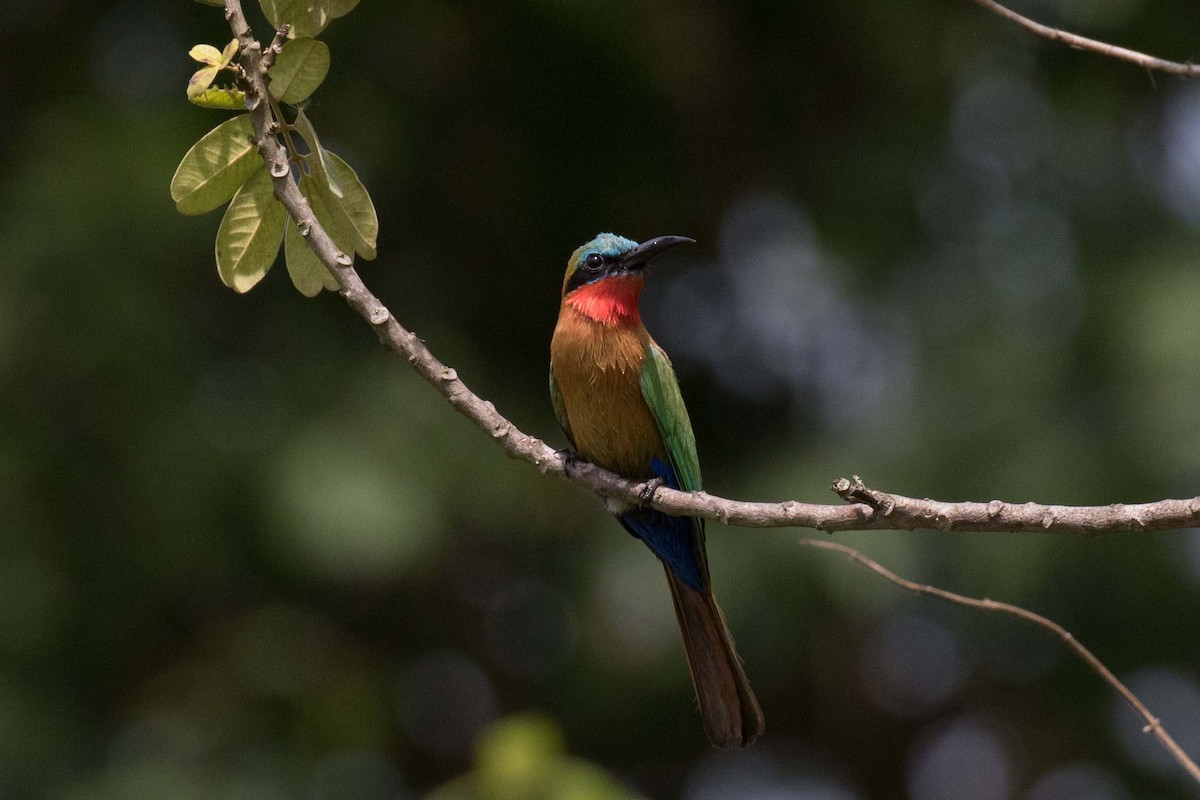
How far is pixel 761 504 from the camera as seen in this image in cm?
260

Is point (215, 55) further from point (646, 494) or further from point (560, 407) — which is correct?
point (560, 407)

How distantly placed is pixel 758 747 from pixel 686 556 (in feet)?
12.9

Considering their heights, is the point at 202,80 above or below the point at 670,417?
below

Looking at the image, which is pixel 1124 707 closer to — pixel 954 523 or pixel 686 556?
pixel 686 556

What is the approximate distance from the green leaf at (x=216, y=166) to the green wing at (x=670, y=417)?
1717mm

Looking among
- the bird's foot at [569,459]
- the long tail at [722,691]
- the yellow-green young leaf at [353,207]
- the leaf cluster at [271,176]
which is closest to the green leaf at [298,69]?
the leaf cluster at [271,176]

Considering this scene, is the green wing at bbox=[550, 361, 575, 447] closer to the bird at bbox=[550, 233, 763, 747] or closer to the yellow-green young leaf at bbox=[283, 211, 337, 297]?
the bird at bbox=[550, 233, 763, 747]

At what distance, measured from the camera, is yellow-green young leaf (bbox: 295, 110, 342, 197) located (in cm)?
245

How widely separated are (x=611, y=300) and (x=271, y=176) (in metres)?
1.68

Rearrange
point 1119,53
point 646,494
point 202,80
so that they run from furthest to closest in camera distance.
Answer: point 646,494 < point 1119,53 < point 202,80

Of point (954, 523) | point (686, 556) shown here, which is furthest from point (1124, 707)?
point (954, 523)

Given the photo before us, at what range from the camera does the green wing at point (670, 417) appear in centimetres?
399

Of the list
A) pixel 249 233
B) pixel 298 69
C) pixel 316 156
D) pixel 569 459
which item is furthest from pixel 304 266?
pixel 569 459

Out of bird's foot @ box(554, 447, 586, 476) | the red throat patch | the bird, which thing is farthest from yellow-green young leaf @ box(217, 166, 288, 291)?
the red throat patch
